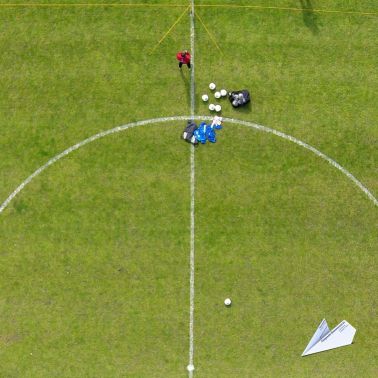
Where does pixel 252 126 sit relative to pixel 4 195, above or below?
above

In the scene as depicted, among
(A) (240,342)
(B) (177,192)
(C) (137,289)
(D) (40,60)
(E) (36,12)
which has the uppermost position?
(E) (36,12)

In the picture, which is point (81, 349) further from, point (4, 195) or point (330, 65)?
point (330, 65)

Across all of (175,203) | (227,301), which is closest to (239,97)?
(175,203)

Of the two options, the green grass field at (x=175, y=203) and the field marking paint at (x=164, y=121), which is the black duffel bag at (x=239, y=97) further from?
the field marking paint at (x=164, y=121)

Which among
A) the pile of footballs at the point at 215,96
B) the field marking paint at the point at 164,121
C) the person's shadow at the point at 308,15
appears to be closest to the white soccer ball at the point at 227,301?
the field marking paint at the point at 164,121

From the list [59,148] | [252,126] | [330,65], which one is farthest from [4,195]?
[330,65]
